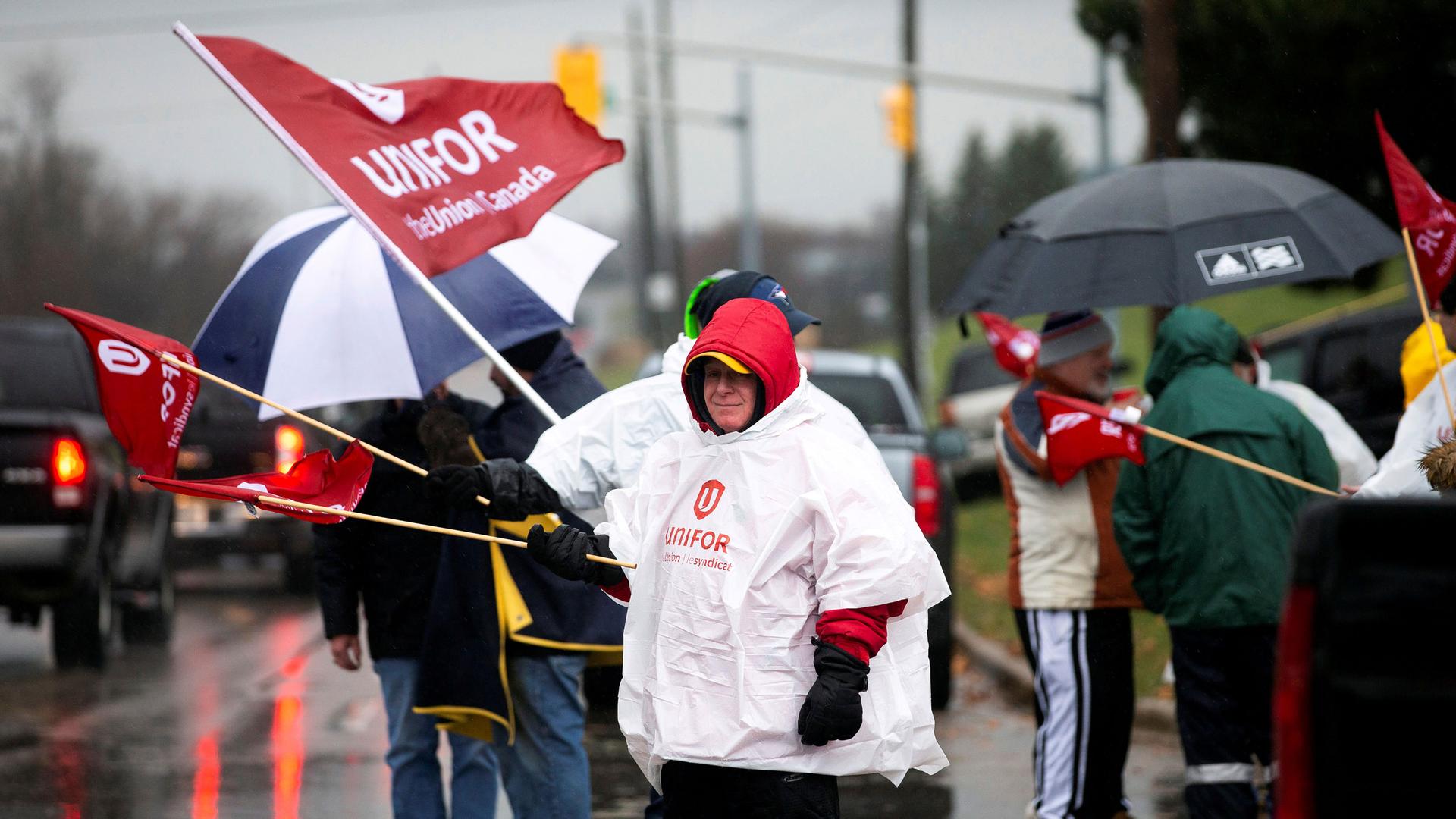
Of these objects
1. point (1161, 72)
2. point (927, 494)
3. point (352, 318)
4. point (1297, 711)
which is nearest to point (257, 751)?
point (927, 494)

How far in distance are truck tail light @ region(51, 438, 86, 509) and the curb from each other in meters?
5.23

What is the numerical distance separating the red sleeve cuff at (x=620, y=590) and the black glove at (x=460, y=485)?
0.39m

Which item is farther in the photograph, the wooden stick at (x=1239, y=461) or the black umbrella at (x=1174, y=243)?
the black umbrella at (x=1174, y=243)

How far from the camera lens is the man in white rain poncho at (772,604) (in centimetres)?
362

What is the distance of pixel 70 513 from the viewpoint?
10.1 metres

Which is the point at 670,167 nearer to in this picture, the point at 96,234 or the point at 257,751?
the point at 96,234

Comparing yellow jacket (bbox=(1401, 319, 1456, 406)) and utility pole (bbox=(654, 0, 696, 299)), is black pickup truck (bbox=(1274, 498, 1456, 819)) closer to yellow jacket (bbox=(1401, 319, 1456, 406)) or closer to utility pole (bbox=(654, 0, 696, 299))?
yellow jacket (bbox=(1401, 319, 1456, 406))

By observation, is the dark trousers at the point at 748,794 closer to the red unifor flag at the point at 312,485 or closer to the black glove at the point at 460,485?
the black glove at the point at 460,485

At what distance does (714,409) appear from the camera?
3.83 m

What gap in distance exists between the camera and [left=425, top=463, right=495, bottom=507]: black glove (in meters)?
4.32

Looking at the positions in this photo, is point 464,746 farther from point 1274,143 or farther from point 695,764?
point 1274,143

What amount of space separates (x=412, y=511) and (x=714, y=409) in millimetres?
1942

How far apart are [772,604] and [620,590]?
753 mm

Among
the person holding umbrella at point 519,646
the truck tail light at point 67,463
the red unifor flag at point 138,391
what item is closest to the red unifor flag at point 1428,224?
the person holding umbrella at point 519,646
